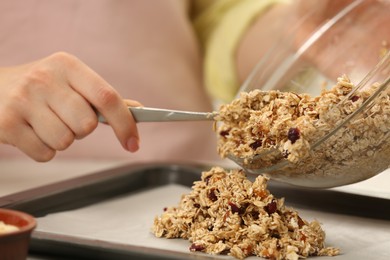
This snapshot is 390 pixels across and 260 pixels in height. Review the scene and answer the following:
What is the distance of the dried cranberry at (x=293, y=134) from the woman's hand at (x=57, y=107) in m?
0.22

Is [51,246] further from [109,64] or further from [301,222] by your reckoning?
[109,64]

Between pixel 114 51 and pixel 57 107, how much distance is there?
1.79ft

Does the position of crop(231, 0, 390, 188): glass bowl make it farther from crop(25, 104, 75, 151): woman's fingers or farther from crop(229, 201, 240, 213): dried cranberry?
crop(25, 104, 75, 151): woman's fingers

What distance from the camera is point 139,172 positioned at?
1138 millimetres

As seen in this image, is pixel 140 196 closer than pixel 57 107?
No

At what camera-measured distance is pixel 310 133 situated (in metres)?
0.77

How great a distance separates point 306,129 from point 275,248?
4.6 inches

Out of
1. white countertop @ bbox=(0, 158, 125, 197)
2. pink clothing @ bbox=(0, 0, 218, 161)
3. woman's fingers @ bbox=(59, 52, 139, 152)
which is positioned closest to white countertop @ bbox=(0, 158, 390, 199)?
white countertop @ bbox=(0, 158, 125, 197)

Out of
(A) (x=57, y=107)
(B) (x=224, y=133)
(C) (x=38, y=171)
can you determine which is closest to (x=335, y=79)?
→ (B) (x=224, y=133)

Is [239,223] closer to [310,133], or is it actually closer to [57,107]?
[310,133]

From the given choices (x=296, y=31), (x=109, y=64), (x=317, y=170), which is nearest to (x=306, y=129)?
(x=317, y=170)

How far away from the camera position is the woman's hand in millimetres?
914

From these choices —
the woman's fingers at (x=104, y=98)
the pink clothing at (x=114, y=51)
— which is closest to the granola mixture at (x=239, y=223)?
the woman's fingers at (x=104, y=98)

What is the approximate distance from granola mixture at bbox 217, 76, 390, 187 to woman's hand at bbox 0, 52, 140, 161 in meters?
0.12
